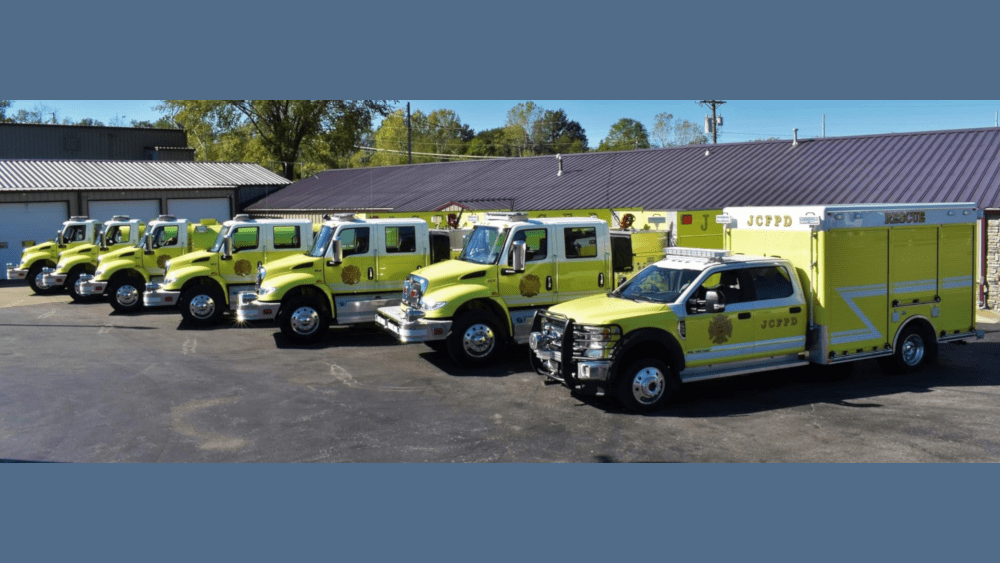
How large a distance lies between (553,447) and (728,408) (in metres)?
2.93

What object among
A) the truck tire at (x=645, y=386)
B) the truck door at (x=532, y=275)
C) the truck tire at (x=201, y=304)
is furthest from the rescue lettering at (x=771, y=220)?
the truck tire at (x=201, y=304)

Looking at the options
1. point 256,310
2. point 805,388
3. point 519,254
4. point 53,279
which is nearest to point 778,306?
point 805,388

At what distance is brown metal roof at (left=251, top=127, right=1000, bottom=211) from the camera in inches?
894

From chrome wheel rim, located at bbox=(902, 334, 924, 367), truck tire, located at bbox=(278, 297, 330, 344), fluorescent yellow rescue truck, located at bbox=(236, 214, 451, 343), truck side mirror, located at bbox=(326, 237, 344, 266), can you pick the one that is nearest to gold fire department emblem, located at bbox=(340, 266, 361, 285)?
fluorescent yellow rescue truck, located at bbox=(236, 214, 451, 343)

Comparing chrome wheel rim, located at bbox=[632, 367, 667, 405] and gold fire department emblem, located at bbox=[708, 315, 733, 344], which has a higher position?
gold fire department emblem, located at bbox=[708, 315, 733, 344]

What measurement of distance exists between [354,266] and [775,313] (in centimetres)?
824

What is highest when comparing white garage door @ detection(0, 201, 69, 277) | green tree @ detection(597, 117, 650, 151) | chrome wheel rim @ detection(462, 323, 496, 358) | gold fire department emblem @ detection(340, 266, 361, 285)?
green tree @ detection(597, 117, 650, 151)

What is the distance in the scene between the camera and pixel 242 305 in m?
16.1

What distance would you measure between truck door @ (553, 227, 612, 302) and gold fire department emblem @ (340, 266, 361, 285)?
14.1ft

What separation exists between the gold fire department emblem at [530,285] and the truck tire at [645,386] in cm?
371

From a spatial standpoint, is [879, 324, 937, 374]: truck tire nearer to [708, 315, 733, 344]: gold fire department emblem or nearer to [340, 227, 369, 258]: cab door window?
[708, 315, 733, 344]: gold fire department emblem

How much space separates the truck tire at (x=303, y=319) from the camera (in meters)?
16.2

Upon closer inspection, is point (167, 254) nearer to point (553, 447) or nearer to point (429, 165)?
point (553, 447)

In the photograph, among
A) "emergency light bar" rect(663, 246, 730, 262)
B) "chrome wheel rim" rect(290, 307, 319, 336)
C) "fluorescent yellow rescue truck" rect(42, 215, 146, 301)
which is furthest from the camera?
"fluorescent yellow rescue truck" rect(42, 215, 146, 301)
